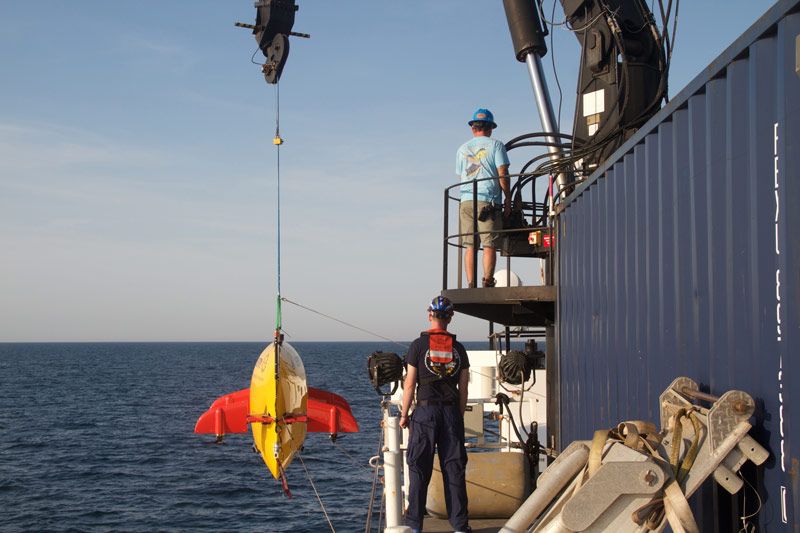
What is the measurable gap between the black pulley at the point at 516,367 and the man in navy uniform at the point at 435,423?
3.31 metres

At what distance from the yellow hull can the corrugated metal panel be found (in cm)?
332

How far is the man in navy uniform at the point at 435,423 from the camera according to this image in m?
5.95

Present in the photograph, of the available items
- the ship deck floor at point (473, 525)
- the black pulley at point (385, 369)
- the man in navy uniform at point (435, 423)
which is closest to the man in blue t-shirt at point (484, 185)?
the black pulley at point (385, 369)

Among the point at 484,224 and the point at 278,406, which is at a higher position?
the point at 484,224

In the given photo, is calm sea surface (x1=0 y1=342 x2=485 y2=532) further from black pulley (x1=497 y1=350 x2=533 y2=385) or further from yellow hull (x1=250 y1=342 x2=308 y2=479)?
black pulley (x1=497 y1=350 x2=533 y2=385)

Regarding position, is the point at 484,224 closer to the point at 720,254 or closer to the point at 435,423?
the point at 435,423

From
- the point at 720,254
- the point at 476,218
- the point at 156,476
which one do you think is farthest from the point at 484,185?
the point at 156,476

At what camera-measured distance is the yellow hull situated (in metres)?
8.04

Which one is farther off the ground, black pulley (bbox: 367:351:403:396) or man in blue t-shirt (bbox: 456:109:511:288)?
man in blue t-shirt (bbox: 456:109:511:288)

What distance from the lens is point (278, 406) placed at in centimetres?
807

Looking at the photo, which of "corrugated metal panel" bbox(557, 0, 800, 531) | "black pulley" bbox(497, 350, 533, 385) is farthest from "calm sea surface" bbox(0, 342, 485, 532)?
"corrugated metal panel" bbox(557, 0, 800, 531)

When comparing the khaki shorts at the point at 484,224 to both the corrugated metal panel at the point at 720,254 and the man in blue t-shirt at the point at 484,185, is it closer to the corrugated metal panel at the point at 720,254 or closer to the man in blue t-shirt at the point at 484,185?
the man in blue t-shirt at the point at 484,185

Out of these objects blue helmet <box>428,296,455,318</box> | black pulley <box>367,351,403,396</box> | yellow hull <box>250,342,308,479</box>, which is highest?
blue helmet <box>428,296,455,318</box>

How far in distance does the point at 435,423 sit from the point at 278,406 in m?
2.66
